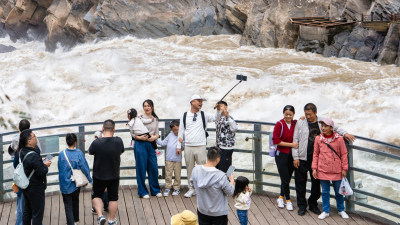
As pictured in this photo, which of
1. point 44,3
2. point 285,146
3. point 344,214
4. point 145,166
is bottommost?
point 344,214

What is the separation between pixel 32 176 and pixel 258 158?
359cm

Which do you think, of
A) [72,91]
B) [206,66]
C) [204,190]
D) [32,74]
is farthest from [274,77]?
[204,190]

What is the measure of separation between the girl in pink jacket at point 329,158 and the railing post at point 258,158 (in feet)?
4.14

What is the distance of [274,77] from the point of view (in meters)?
22.5

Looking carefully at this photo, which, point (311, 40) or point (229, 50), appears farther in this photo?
point (229, 50)

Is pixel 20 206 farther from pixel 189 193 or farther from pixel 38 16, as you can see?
pixel 38 16

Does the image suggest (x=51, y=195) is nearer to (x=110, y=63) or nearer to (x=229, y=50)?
(x=110, y=63)

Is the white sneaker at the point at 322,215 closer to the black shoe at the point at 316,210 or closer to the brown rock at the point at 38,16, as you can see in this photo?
the black shoe at the point at 316,210

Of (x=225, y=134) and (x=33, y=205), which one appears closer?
(x=33, y=205)

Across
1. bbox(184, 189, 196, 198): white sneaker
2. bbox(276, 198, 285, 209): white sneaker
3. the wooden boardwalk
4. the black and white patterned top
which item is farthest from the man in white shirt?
bbox(276, 198, 285, 209): white sneaker

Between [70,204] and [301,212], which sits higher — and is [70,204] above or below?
above

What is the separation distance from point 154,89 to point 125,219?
539 inches

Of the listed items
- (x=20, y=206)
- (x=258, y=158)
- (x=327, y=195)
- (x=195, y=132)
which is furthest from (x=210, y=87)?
(x=20, y=206)

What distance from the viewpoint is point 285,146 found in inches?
290
